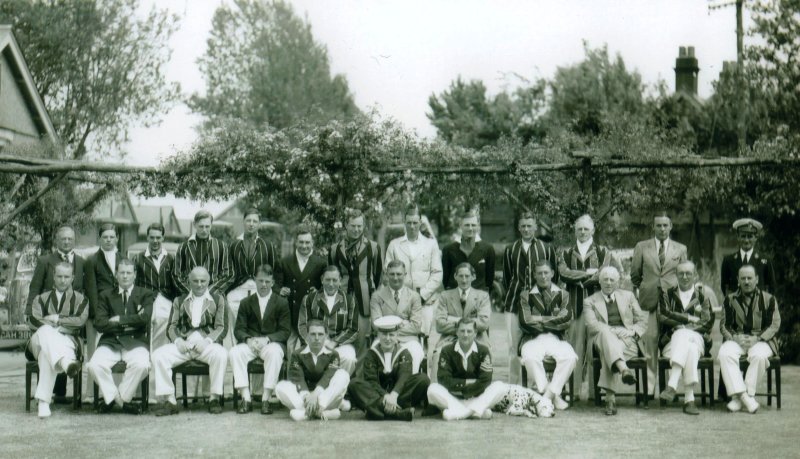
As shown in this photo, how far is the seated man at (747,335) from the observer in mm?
8180

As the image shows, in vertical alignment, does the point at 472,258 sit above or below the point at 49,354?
above

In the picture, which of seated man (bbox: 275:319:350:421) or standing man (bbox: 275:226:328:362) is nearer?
seated man (bbox: 275:319:350:421)

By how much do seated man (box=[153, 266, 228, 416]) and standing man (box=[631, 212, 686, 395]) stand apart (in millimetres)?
4075

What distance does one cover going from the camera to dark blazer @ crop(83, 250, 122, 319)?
873 centimetres

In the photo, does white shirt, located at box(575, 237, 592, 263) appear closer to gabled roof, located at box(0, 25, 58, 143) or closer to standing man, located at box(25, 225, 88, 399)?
standing man, located at box(25, 225, 88, 399)

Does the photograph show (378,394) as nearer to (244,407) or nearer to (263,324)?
(244,407)

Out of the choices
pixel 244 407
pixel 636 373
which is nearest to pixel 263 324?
pixel 244 407

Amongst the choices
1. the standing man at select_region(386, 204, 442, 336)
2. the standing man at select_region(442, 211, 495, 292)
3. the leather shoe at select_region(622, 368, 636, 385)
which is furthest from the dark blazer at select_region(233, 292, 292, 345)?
the leather shoe at select_region(622, 368, 636, 385)

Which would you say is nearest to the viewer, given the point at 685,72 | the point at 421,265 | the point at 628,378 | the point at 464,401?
the point at 628,378

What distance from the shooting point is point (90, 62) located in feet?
86.1

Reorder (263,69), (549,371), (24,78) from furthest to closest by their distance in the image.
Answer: (263,69) < (24,78) < (549,371)

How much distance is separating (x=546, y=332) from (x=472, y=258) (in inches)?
40.9

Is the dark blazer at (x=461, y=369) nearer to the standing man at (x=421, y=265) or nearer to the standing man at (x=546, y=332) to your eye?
the standing man at (x=546, y=332)

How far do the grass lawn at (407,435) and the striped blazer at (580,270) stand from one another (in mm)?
1164
